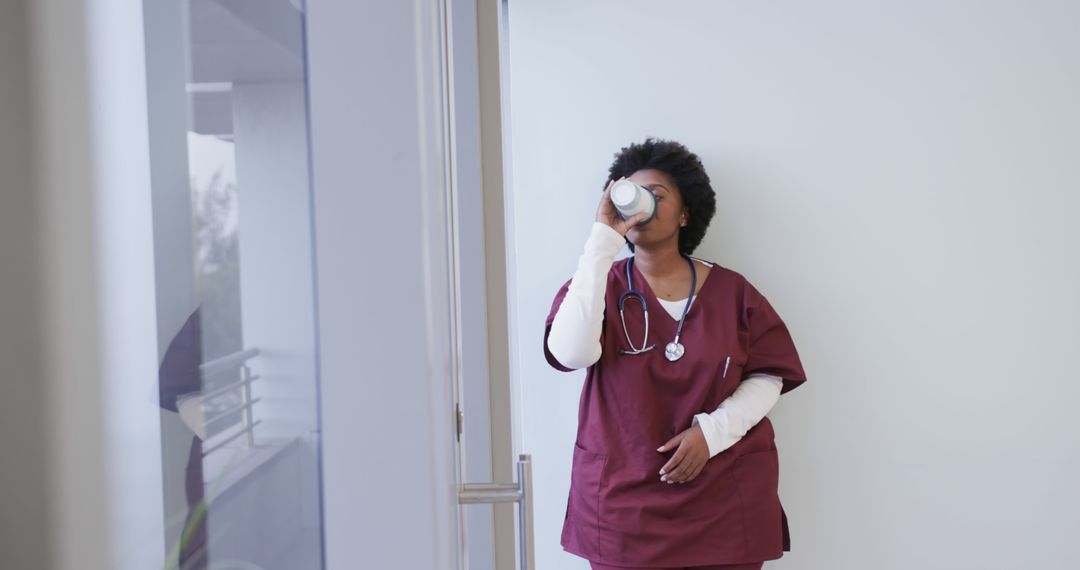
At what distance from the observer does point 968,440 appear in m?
1.93

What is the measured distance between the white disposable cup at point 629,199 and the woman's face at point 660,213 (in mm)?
58

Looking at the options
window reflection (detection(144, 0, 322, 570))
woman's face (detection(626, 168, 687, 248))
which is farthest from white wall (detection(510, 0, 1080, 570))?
window reflection (detection(144, 0, 322, 570))

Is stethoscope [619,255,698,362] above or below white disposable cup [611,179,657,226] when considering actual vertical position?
below

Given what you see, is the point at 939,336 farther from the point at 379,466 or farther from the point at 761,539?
the point at 379,466

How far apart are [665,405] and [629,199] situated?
0.45 m

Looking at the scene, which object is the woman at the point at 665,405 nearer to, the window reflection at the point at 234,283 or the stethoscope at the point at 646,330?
the stethoscope at the point at 646,330

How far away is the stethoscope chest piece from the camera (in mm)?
1639

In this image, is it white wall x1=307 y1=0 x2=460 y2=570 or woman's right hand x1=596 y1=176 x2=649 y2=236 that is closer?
white wall x1=307 y1=0 x2=460 y2=570

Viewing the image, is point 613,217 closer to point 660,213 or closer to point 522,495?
point 660,213

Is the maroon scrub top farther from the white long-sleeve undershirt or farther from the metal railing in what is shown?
the metal railing

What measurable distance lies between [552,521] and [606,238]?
2.67ft

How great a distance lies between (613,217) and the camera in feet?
5.45

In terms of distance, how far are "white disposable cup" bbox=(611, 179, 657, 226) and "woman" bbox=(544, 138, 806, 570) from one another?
2cm

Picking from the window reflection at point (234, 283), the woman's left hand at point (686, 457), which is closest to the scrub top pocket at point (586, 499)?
the woman's left hand at point (686, 457)
